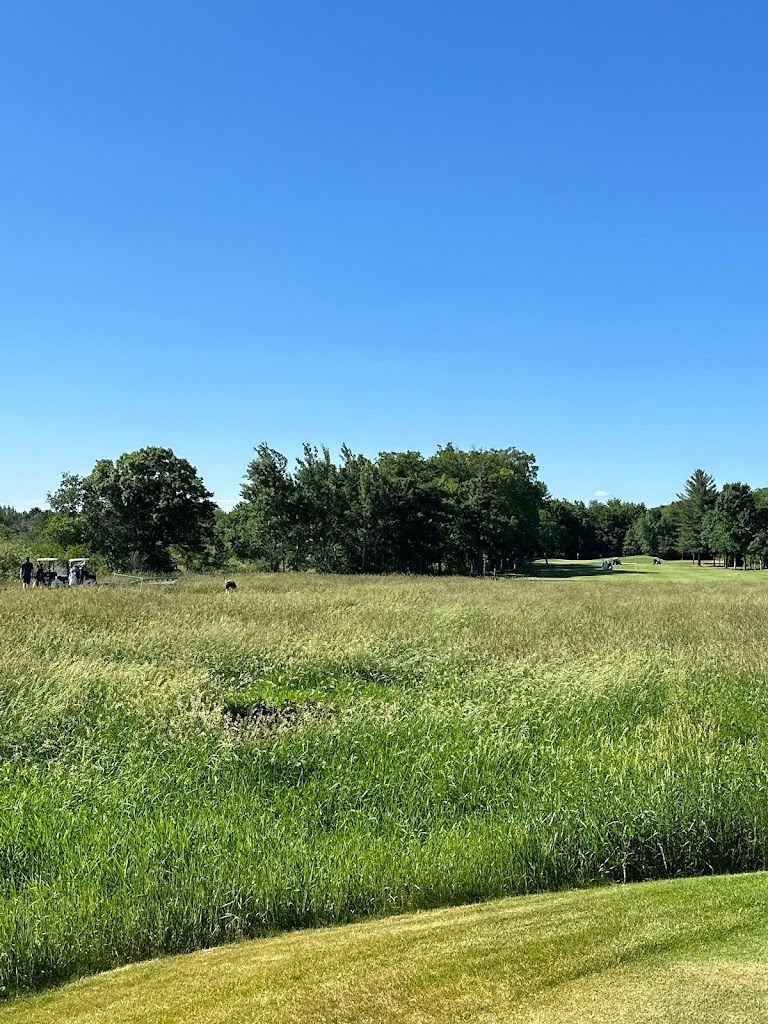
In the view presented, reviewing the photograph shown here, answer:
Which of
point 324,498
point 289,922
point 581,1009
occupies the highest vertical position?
point 324,498

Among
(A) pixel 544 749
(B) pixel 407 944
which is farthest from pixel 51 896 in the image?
(A) pixel 544 749

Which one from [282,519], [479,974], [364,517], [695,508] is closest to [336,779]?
[479,974]

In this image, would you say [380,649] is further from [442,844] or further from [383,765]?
[442,844]

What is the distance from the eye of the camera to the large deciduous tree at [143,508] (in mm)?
46844

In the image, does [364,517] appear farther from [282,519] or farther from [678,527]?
[678,527]

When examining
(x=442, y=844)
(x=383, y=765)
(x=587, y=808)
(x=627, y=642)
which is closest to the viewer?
(x=442, y=844)

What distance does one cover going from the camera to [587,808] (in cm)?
525

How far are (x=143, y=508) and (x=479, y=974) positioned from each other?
4770 centimetres

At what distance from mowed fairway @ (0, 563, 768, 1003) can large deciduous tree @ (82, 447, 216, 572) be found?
3632 cm

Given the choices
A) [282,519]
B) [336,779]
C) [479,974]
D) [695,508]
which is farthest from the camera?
[695,508]

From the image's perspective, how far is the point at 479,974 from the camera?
3.07m

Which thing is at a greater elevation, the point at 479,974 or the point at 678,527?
the point at 678,527

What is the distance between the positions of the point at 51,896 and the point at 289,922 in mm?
1395

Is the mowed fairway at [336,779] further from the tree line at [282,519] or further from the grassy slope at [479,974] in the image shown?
the tree line at [282,519]
